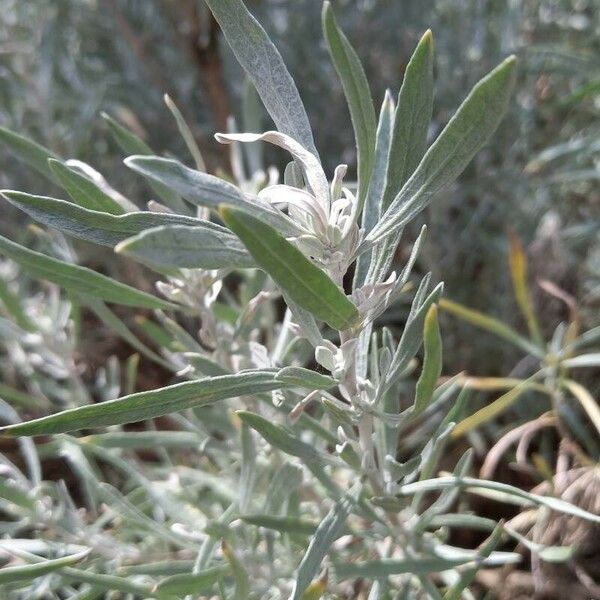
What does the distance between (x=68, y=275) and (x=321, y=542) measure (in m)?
0.25

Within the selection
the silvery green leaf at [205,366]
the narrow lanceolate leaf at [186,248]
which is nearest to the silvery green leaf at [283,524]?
the silvery green leaf at [205,366]

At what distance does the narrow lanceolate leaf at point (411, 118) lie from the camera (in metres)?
0.39

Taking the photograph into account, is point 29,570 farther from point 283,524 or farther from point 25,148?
point 25,148

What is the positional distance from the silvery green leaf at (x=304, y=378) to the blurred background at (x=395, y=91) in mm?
666

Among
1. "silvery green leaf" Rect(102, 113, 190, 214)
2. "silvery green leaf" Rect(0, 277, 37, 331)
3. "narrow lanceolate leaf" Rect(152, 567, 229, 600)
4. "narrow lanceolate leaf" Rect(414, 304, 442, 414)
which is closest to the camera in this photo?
"narrow lanceolate leaf" Rect(414, 304, 442, 414)

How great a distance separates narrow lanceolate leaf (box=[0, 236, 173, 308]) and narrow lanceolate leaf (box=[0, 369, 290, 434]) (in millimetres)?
135

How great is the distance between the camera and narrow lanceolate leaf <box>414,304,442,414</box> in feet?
1.28

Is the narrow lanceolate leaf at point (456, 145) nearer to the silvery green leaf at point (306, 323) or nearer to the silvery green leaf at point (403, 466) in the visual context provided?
the silvery green leaf at point (306, 323)

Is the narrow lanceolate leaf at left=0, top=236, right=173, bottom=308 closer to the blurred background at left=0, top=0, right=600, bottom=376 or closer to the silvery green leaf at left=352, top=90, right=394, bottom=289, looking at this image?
the silvery green leaf at left=352, top=90, right=394, bottom=289

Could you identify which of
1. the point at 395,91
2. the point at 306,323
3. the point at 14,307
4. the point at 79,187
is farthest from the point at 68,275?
the point at 395,91

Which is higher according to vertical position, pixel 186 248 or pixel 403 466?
pixel 186 248

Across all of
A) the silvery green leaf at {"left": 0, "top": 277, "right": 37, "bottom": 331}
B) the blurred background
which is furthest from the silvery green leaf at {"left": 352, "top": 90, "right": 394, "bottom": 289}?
the blurred background

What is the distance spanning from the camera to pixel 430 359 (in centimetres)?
41

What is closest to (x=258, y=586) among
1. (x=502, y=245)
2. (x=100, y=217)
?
(x=100, y=217)
